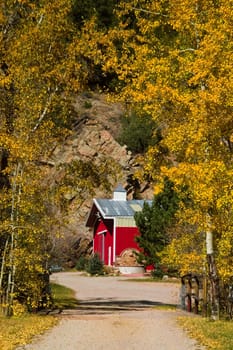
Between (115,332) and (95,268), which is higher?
(95,268)

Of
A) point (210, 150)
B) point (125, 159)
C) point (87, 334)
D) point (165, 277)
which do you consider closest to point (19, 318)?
point (87, 334)

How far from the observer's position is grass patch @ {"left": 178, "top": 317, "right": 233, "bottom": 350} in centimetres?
1008

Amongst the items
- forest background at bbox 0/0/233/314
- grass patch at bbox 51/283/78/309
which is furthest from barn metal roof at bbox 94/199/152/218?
forest background at bbox 0/0/233/314

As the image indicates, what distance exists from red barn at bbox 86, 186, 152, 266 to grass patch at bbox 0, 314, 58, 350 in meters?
28.7

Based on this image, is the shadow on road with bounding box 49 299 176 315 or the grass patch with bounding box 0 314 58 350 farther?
the shadow on road with bounding box 49 299 176 315

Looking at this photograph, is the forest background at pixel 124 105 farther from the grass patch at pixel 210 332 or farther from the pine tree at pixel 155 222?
the pine tree at pixel 155 222

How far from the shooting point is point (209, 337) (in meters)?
10.9

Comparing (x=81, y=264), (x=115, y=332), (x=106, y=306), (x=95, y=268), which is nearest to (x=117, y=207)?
(x=81, y=264)

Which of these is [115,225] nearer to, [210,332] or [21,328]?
[21,328]

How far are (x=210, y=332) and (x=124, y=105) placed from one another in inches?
255

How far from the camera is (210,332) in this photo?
37.6 ft

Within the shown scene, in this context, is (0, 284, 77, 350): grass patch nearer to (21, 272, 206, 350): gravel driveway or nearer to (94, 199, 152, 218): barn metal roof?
(21, 272, 206, 350): gravel driveway

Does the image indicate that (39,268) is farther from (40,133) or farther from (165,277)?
(165,277)

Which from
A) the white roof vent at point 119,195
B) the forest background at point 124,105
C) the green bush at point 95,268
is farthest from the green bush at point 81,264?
the forest background at point 124,105
